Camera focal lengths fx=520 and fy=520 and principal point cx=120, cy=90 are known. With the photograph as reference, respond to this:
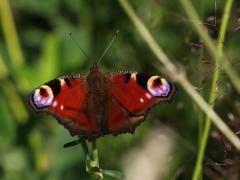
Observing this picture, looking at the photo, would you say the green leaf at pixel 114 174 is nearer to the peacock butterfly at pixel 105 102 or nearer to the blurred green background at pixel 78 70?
the peacock butterfly at pixel 105 102

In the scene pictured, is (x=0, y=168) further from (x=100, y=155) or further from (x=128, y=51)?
(x=128, y=51)

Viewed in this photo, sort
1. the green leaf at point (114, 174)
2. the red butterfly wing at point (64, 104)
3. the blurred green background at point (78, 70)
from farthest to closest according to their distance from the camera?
the blurred green background at point (78, 70) → the red butterfly wing at point (64, 104) → the green leaf at point (114, 174)

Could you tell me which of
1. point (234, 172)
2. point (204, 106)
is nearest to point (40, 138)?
point (234, 172)

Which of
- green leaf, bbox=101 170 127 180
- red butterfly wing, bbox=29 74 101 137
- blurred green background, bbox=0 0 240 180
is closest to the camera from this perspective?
green leaf, bbox=101 170 127 180

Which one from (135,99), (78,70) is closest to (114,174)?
(135,99)

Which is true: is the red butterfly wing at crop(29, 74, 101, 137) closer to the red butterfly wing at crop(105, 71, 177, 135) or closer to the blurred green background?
the red butterfly wing at crop(105, 71, 177, 135)

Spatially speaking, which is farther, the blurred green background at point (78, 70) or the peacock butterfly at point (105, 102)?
the blurred green background at point (78, 70)

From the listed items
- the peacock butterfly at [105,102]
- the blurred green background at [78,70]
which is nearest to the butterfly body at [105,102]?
the peacock butterfly at [105,102]

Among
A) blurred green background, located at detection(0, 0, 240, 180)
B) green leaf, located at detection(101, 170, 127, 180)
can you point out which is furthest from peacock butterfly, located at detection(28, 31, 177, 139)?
blurred green background, located at detection(0, 0, 240, 180)
